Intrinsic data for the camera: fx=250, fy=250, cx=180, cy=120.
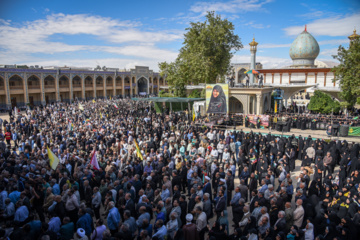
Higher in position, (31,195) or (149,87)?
(149,87)

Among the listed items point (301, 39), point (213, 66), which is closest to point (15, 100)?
point (213, 66)

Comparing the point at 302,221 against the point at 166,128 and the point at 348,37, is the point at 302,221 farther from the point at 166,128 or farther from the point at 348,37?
the point at 348,37

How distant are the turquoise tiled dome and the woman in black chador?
2691cm

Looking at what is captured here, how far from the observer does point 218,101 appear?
1944cm

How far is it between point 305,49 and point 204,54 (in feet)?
63.6

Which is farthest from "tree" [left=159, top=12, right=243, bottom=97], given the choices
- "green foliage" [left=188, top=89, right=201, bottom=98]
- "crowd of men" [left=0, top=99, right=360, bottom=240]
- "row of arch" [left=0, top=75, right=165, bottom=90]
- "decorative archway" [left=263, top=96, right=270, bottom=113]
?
"row of arch" [left=0, top=75, right=165, bottom=90]

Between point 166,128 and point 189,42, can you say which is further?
point 189,42

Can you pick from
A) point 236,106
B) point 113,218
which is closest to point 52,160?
point 113,218

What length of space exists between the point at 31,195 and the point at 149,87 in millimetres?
56335

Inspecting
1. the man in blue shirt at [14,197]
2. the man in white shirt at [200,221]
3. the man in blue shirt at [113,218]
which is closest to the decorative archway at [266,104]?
the man in white shirt at [200,221]

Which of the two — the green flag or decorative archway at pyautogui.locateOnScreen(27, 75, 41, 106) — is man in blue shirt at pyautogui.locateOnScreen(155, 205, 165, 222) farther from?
decorative archway at pyautogui.locateOnScreen(27, 75, 41, 106)

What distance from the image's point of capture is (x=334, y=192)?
7562 millimetres

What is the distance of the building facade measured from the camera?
36.7 metres

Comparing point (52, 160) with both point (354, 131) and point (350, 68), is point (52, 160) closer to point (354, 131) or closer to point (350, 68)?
point (354, 131)
